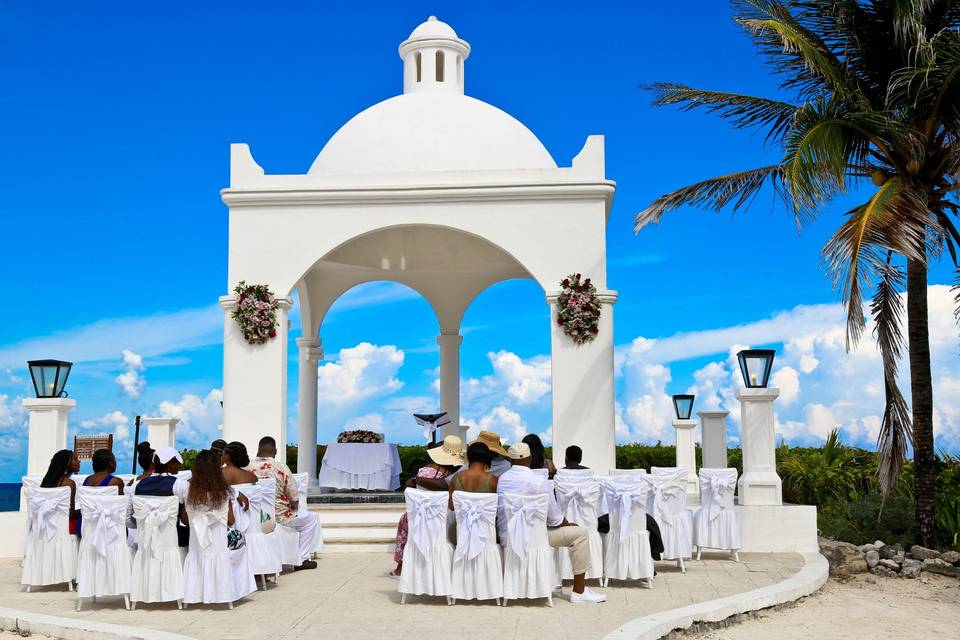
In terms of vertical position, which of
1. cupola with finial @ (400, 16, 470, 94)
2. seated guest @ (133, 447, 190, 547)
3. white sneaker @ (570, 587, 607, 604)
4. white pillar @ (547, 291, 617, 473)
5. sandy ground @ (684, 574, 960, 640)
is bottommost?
sandy ground @ (684, 574, 960, 640)

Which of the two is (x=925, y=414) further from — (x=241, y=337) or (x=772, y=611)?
(x=241, y=337)

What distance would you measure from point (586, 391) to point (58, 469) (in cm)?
687

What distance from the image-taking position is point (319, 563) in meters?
10.5

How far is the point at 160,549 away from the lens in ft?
25.7

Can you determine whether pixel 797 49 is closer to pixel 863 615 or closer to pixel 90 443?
pixel 863 615

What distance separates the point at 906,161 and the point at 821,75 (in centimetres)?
169

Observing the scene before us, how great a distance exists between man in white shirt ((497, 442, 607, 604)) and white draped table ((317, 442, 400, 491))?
23.9 ft

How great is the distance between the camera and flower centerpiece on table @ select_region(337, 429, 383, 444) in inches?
611

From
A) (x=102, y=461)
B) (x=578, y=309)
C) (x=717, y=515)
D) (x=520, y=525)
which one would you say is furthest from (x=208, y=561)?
(x=578, y=309)

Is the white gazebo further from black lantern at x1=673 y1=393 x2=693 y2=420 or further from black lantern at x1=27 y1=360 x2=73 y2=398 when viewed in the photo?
black lantern at x1=673 y1=393 x2=693 y2=420

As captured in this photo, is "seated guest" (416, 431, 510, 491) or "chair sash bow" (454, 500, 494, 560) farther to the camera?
"seated guest" (416, 431, 510, 491)

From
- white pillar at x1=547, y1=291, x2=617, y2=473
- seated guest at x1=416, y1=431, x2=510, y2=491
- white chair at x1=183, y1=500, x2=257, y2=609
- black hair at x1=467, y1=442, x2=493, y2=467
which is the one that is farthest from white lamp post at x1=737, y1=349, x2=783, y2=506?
white chair at x1=183, y1=500, x2=257, y2=609

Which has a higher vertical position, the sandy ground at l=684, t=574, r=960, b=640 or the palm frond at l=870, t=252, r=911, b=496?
the palm frond at l=870, t=252, r=911, b=496

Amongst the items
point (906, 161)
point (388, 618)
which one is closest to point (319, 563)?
point (388, 618)
